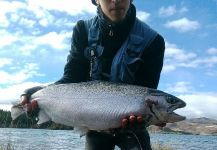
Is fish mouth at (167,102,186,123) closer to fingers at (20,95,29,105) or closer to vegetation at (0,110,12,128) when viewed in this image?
fingers at (20,95,29,105)

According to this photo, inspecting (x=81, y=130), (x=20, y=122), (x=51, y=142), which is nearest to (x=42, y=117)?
(x=81, y=130)

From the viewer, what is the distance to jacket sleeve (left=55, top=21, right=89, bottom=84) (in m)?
6.17

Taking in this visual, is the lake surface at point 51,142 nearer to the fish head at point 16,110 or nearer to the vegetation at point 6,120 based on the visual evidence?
the vegetation at point 6,120

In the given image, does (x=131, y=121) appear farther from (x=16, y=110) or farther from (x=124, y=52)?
(x=16, y=110)

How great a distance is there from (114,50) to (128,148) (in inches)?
51.8

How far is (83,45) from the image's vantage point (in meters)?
6.14

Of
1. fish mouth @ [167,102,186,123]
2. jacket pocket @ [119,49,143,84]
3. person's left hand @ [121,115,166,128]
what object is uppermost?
jacket pocket @ [119,49,143,84]

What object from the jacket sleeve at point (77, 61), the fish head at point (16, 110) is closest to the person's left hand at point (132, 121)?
the jacket sleeve at point (77, 61)

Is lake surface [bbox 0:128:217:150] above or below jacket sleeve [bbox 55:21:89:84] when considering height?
below

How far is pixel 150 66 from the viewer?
6.01m

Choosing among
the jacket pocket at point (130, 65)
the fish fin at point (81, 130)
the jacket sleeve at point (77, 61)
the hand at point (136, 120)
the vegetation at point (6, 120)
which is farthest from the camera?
the vegetation at point (6, 120)

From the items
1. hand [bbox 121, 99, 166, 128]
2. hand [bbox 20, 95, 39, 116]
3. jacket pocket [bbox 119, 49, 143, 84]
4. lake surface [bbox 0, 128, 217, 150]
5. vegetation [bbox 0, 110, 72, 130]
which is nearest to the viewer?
hand [bbox 121, 99, 166, 128]

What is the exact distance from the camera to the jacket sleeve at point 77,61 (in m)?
6.17

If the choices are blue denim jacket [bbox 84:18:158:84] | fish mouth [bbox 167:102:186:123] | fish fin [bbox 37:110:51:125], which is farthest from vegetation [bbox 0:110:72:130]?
fish mouth [bbox 167:102:186:123]
